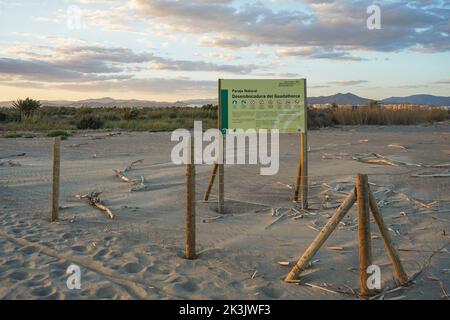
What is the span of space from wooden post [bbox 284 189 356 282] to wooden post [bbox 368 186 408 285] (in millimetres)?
226

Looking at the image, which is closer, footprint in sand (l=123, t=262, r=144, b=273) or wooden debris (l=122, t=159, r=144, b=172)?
footprint in sand (l=123, t=262, r=144, b=273)

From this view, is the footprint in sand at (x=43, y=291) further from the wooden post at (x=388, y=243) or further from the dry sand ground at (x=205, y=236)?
the wooden post at (x=388, y=243)

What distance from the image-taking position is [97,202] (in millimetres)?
9727

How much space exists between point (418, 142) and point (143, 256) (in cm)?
1653

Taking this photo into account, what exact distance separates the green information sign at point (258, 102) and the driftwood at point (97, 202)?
100 inches

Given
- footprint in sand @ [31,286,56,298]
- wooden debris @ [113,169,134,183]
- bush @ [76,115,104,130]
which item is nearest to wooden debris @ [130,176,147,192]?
wooden debris @ [113,169,134,183]

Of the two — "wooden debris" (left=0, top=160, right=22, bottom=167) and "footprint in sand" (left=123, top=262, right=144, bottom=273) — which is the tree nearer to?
"wooden debris" (left=0, top=160, right=22, bottom=167)

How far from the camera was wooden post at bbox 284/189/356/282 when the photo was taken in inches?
208

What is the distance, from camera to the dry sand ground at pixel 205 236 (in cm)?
554

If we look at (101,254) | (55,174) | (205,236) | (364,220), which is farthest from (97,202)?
(364,220)

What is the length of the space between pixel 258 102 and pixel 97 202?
12.1 feet

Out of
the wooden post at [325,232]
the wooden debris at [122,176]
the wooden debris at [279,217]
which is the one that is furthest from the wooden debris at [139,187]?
the wooden post at [325,232]
